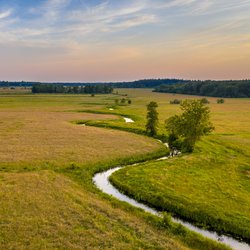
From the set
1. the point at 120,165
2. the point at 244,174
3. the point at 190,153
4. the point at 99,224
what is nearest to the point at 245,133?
the point at 190,153

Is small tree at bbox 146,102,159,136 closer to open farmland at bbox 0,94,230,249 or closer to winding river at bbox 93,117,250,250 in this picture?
open farmland at bbox 0,94,230,249

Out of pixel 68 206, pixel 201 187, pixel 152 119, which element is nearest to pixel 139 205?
pixel 68 206

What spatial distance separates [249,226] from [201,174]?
46.4 ft

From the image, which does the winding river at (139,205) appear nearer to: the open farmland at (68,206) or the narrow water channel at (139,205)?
the narrow water channel at (139,205)

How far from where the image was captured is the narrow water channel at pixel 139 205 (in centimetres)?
2272

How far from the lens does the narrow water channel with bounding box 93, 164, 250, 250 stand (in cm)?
2272

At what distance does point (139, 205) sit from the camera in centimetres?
2911

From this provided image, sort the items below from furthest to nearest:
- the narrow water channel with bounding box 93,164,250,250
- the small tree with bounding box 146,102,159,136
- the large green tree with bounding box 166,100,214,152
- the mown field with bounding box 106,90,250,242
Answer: the small tree with bounding box 146,102,159,136 → the large green tree with bounding box 166,100,214,152 → the mown field with bounding box 106,90,250,242 → the narrow water channel with bounding box 93,164,250,250

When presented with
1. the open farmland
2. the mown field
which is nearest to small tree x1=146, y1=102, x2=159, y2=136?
the open farmland

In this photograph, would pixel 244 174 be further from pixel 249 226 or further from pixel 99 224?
pixel 99 224

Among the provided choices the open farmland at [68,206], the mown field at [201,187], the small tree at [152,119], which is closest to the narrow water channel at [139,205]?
the mown field at [201,187]

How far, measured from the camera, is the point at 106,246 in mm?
20484

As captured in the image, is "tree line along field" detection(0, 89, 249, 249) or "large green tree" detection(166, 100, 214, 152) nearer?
"tree line along field" detection(0, 89, 249, 249)

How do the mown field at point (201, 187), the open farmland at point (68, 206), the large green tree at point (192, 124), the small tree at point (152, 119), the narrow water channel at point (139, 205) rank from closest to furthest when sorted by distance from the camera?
the open farmland at point (68, 206) < the narrow water channel at point (139, 205) < the mown field at point (201, 187) < the large green tree at point (192, 124) < the small tree at point (152, 119)
